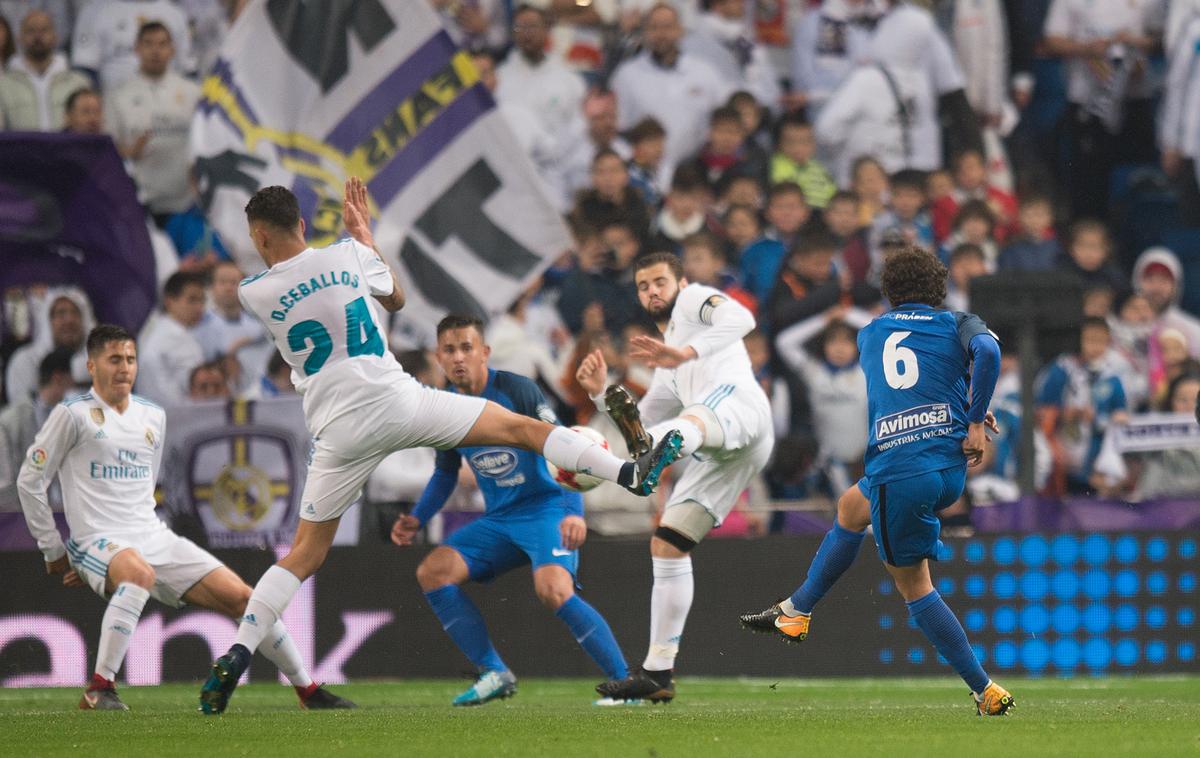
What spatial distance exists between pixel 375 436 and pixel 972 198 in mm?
9408

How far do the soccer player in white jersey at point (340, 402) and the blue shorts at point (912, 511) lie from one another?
110cm

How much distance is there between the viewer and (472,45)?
54.6ft

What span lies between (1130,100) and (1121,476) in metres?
5.40

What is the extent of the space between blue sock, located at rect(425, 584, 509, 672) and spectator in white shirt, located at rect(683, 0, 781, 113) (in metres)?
8.07

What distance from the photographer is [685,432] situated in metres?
9.29

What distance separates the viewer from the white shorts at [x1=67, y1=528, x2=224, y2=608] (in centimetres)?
1030

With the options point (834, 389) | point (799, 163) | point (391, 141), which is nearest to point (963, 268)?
point (834, 389)

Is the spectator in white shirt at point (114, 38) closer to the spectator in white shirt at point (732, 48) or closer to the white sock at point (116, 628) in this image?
the spectator in white shirt at point (732, 48)

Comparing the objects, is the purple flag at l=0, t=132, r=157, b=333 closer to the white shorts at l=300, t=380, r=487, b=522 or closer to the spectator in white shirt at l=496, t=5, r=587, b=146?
the spectator in white shirt at l=496, t=5, r=587, b=146

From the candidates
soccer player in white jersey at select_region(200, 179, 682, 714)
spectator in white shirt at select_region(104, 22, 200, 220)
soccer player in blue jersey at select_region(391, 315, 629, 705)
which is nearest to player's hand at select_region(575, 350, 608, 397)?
soccer player in blue jersey at select_region(391, 315, 629, 705)

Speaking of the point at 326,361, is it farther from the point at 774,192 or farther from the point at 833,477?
the point at 774,192

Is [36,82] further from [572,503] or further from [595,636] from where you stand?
[595,636]

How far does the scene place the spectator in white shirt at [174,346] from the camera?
14008 millimetres

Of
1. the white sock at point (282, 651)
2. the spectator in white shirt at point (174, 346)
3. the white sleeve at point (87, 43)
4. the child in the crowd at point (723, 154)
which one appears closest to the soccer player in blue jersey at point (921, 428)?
the white sock at point (282, 651)
